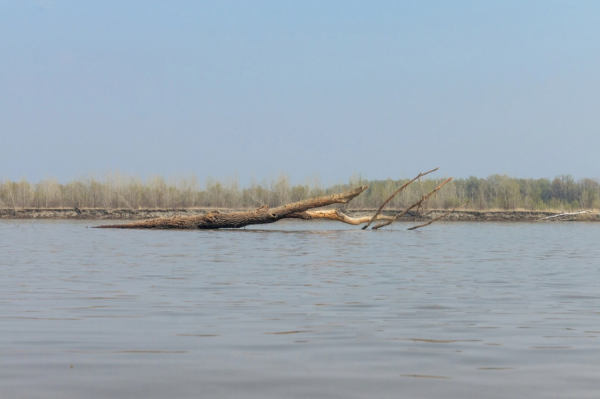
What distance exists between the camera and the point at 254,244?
22.7 metres

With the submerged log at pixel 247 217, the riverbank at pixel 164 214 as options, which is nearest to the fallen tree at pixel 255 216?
the submerged log at pixel 247 217

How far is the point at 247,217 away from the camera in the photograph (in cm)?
3020

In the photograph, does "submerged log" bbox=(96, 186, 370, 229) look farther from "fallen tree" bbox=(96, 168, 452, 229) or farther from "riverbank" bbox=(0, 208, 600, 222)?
"riverbank" bbox=(0, 208, 600, 222)

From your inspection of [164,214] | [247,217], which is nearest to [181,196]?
[164,214]

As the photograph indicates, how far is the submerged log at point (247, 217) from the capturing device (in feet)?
97.0

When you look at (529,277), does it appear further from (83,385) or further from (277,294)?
(83,385)

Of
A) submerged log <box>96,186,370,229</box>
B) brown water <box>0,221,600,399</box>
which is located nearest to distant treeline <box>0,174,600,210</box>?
submerged log <box>96,186,370,229</box>

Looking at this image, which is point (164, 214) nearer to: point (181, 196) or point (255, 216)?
point (181, 196)

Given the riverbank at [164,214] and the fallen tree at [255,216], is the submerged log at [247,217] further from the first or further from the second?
the riverbank at [164,214]

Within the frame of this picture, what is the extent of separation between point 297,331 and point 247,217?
2360 centimetres

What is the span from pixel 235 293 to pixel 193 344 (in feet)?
12.6

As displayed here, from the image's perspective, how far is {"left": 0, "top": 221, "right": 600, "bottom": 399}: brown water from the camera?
183 inches

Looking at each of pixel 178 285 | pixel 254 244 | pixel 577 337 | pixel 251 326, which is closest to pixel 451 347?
pixel 577 337

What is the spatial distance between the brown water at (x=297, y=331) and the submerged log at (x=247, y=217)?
593 inches
